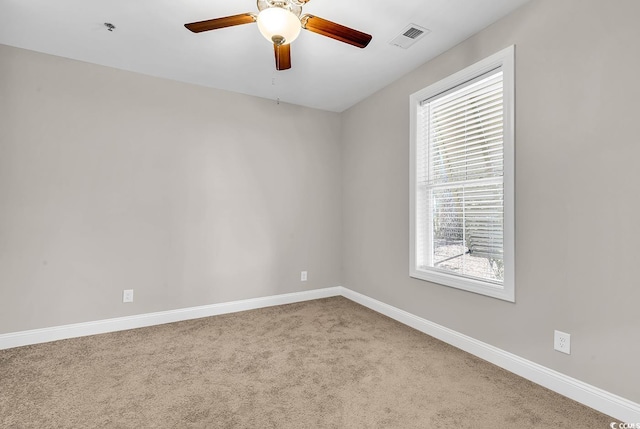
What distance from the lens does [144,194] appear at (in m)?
3.17

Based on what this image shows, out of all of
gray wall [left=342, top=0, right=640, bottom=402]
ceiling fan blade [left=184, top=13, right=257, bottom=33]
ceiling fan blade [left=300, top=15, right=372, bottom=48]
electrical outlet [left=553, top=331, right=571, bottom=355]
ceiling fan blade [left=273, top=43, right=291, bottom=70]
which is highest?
ceiling fan blade [left=184, top=13, right=257, bottom=33]

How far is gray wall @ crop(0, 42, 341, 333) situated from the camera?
8.93 feet

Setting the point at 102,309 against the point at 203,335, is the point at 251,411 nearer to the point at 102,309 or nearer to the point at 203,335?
the point at 203,335

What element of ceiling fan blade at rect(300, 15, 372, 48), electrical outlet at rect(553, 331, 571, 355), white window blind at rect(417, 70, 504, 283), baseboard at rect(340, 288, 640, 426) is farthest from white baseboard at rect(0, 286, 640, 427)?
ceiling fan blade at rect(300, 15, 372, 48)

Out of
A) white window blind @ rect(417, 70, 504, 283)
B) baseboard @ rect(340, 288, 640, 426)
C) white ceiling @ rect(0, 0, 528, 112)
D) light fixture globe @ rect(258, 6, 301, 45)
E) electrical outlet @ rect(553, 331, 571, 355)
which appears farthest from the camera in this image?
white window blind @ rect(417, 70, 504, 283)

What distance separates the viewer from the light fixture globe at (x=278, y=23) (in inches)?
60.6

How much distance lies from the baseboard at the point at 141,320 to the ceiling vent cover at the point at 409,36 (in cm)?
302

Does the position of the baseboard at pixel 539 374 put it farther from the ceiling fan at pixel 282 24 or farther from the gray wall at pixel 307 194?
the ceiling fan at pixel 282 24

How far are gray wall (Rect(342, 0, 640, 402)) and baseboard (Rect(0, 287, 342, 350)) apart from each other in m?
2.05

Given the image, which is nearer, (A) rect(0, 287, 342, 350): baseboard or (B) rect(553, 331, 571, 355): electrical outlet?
(B) rect(553, 331, 571, 355): electrical outlet

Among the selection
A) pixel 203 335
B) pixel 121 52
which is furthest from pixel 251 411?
pixel 121 52

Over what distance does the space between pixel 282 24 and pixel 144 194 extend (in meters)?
2.42

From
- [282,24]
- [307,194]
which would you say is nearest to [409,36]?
[282,24]

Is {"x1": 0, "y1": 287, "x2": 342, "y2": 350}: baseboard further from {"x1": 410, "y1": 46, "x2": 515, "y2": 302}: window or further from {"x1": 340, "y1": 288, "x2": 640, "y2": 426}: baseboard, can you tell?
{"x1": 410, "y1": 46, "x2": 515, "y2": 302}: window
